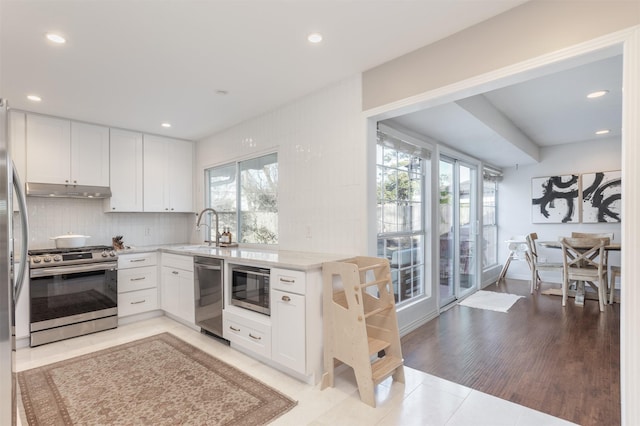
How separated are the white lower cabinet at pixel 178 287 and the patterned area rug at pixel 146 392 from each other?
0.67 m

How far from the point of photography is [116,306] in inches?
145

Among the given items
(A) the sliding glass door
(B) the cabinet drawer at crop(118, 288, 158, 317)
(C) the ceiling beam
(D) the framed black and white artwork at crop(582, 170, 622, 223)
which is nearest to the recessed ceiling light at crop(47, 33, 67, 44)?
(B) the cabinet drawer at crop(118, 288, 158, 317)

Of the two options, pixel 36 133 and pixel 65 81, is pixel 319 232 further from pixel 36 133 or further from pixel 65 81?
pixel 36 133

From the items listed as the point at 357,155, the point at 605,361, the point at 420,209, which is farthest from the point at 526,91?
the point at 605,361

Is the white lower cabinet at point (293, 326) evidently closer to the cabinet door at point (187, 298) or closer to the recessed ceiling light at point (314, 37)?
the cabinet door at point (187, 298)

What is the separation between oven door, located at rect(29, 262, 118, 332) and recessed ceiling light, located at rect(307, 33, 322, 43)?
322 centimetres

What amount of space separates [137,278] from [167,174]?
1565 mm

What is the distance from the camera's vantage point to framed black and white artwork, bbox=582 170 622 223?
538cm

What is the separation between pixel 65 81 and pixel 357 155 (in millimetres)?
2649

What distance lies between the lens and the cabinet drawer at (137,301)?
12.3 ft

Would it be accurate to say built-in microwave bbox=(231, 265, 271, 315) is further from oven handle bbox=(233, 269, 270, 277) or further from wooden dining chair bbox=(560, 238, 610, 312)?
wooden dining chair bbox=(560, 238, 610, 312)

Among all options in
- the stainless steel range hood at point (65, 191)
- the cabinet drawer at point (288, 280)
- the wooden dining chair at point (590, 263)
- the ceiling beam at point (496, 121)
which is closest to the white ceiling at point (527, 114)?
the ceiling beam at point (496, 121)

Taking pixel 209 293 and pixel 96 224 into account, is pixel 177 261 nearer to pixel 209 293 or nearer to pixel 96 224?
pixel 209 293

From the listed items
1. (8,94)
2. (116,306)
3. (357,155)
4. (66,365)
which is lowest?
(66,365)
